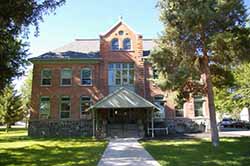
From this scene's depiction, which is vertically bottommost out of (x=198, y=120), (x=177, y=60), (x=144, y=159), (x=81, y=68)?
(x=144, y=159)

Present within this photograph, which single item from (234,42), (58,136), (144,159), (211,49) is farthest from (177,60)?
(58,136)

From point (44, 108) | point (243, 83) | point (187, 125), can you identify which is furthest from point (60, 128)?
point (243, 83)

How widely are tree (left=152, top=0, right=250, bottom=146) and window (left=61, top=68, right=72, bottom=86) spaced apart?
12699mm

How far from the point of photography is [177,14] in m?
15.3

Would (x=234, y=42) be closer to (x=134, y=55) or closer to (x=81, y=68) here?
(x=134, y=55)

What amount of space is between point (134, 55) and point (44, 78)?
383 inches

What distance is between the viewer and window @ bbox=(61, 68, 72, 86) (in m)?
26.5

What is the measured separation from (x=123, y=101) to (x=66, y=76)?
778cm

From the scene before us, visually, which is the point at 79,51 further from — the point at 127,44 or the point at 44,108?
the point at 44,108

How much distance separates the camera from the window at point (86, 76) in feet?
86.6

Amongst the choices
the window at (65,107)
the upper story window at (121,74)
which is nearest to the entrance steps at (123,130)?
the upper story window at (121,74)

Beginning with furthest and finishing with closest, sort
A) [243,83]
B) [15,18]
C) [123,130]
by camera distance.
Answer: [243,83] → [123,130] → [15,18]

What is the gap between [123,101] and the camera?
22250 millimetres

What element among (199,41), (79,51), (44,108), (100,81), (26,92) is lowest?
(44,108)
